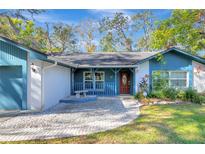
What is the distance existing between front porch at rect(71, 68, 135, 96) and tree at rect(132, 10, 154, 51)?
1689 cm

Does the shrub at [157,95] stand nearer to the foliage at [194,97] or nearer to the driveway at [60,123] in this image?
the foliage at [194,97]

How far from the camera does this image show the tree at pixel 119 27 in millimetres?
33719

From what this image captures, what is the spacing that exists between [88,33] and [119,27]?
18.4 feet

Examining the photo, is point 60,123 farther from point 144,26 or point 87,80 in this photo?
point 144,26

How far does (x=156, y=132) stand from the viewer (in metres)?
6.89

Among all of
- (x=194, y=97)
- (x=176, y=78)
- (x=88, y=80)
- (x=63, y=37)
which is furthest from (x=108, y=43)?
(x=194, y=97)

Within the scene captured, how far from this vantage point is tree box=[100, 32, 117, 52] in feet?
116

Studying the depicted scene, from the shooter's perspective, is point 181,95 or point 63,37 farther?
point 63,37

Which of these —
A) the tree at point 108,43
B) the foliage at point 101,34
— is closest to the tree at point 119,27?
the foliage at point 101,34

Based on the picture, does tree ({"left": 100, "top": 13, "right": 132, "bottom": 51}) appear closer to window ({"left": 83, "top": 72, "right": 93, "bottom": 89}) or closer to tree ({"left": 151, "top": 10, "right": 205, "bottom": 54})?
window ({"left": 83, "top": 72, "right": 93, "bottom": 89})

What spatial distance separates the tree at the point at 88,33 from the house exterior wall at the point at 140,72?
20577mm

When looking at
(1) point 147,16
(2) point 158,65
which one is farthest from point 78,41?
(2) point 158,65
